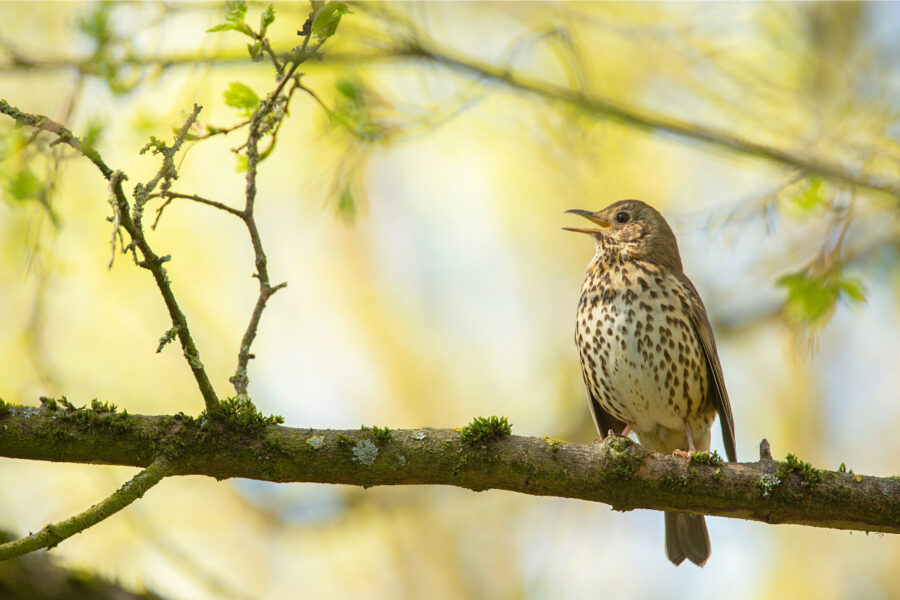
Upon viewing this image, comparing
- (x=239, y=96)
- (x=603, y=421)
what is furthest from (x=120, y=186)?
(x=603, y=421)

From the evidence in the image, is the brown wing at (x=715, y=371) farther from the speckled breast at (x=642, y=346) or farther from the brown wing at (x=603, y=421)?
the brown wing at (x=603, y=421)

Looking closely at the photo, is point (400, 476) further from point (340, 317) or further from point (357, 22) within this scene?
point (340, 317)

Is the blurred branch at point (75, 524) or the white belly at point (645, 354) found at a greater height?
the white belly at point (645, 354)

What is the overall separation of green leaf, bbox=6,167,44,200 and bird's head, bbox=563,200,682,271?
3.61m

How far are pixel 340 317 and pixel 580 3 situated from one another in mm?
5806

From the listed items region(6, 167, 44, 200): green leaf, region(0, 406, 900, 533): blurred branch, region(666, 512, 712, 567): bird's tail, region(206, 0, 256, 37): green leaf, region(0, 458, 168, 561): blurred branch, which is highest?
region(206, 0, 256, 37): green leaf

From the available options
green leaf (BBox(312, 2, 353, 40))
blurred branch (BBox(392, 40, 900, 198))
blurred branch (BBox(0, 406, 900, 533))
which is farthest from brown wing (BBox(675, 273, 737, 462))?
green leaf (BBox(312, 2, 353, 40))

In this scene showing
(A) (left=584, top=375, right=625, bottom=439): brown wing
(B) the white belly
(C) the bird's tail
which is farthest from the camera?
(A) (left=584, top=375, right=625, bottom=439): brown wing

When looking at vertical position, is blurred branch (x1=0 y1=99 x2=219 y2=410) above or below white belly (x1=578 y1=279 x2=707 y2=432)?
below

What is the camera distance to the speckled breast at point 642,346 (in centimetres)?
577

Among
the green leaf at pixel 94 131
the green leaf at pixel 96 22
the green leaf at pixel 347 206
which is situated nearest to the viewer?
the green leaf at pixel 94 131

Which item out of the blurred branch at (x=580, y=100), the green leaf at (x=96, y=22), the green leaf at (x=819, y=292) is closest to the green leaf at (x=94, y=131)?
the green leaf at (x=96, y=22)

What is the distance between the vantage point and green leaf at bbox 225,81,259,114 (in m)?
3.92

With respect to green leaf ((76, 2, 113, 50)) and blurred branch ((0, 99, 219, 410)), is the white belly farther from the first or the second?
green leaf ((76, 2, 113, 50))
